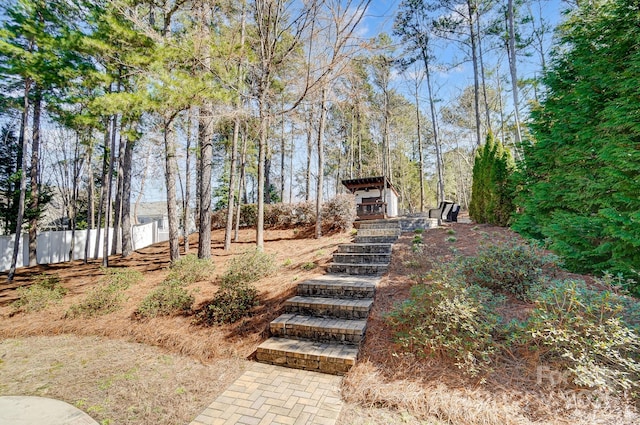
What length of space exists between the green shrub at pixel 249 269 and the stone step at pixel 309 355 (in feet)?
5.03

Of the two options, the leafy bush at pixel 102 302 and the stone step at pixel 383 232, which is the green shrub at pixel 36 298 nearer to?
the leafy bush at pixel 102 302

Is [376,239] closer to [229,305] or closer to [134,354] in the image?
[229,305]

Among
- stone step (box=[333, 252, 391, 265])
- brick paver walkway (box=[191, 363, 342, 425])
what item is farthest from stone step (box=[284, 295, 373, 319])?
stone step (box=[333, 252, 391, 265])

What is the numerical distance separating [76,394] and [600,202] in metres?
7.60

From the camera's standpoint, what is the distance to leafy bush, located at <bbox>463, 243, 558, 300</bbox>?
12.4 ft

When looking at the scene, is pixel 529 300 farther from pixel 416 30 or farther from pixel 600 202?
pixel 416 30

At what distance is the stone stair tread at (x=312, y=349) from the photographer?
3.05m

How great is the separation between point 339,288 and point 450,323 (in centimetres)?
187

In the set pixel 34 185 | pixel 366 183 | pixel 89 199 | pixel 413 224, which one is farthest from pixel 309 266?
pixel 89 199

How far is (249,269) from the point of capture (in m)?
5.10

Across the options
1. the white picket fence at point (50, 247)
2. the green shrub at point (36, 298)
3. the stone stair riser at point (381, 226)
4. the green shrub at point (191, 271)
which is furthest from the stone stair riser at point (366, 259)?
the white picket fence at point (50, 247)

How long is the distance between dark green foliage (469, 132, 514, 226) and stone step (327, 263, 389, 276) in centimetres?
499

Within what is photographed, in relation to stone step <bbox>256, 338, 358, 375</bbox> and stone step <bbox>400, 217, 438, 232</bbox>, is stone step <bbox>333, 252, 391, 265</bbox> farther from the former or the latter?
stone step <bbox>400, 217, 438, 232</bbox>

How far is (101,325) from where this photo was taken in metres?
4.73
